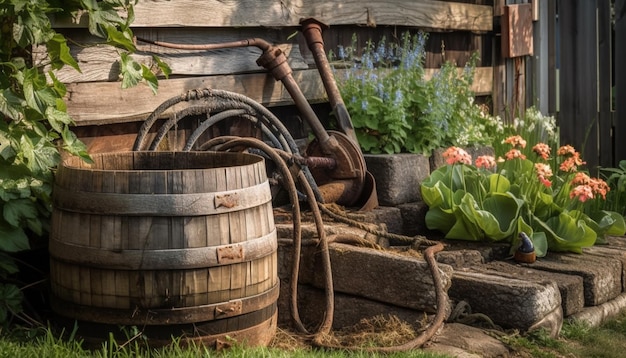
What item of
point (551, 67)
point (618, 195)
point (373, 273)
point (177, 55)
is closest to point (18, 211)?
point (177, 55)

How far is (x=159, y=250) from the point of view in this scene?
3404 millimetres

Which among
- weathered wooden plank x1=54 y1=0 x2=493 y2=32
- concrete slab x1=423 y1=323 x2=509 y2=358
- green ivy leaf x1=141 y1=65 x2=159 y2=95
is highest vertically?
weathered wooden plank x1=54 y1=0 x2=493 y2=32

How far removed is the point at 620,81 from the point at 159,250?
556cm

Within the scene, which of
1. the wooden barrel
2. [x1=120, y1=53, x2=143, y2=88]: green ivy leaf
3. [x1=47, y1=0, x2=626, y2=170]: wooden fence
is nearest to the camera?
the wooden barrel

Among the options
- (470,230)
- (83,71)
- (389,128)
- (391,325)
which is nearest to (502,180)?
(470,230)

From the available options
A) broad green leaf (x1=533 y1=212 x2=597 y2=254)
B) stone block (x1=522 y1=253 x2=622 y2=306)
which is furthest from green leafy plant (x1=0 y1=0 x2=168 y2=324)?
broad green leaf (x1=533 y1=212 x2=597 y2=254)

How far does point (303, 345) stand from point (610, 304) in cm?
209

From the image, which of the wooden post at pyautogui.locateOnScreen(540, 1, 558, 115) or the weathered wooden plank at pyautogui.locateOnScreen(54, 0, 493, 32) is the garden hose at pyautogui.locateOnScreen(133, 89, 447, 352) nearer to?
the weathered wooden plank at pyautogui.locateOnScreen(54, 0, 493, 32)

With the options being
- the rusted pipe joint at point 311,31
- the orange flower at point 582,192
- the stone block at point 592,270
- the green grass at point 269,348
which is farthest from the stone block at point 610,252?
the rusted pipe joint at point 311,31

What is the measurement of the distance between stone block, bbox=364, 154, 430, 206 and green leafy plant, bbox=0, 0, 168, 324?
7.28ft

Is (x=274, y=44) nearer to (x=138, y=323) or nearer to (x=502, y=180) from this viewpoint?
(x=502, y=180)

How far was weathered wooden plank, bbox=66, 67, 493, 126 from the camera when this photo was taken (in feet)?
14.3

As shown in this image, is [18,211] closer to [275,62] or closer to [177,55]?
[177,55]

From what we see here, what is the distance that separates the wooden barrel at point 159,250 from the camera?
341 centimetres
